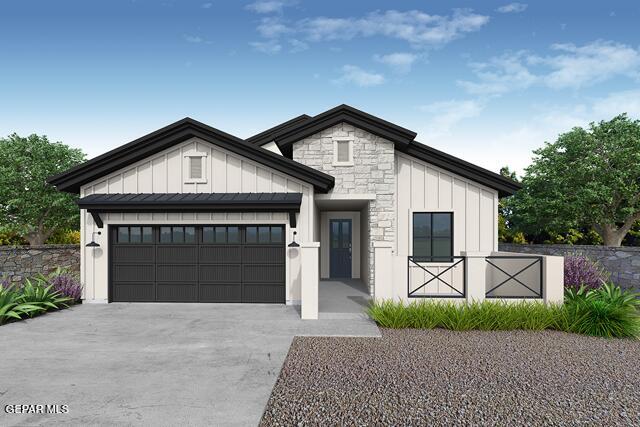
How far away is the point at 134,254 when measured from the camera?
10.5 meters

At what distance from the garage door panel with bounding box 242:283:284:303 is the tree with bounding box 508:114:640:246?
1606 cm

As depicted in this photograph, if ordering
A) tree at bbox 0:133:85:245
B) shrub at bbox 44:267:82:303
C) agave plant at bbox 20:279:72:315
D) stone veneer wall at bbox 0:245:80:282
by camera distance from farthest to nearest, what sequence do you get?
tree at bbox 0:133:85:245 → stone veneer wall at bbox 0:245:80:282 → shrub at bbox 44:267:82:303 → agave plant at bbox 20:279:72:315

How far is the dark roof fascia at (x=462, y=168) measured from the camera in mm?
11203

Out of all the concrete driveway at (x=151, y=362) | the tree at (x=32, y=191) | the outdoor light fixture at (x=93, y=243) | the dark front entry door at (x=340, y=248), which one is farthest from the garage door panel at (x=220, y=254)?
the tree at (x=32, y=191)

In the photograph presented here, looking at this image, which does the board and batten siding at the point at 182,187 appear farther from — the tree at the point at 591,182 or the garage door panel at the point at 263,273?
the tree at the point at 591,182

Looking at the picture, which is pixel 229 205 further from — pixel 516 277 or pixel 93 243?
pixel 516 277

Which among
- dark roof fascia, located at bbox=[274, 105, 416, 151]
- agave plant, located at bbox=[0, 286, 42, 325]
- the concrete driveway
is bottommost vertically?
the concrete driveway

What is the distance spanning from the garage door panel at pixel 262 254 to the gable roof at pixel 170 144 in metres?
2.17

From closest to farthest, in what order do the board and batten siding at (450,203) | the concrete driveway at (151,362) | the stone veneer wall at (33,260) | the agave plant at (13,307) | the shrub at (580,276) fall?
1. the concrete driveway at (151,362)
2. the agave plant at (13,307)
3. the shrub at (580,276)
4. the board and batten siding at (450,203)
5. the stone veneer wall at (33,260)

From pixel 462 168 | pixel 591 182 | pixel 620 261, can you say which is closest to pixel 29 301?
pixel 462 168

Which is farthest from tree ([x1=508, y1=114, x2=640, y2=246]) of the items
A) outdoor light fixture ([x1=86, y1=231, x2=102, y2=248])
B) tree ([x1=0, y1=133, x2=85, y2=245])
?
tree ([x1=0, y1=133, x2=85, y2=245])

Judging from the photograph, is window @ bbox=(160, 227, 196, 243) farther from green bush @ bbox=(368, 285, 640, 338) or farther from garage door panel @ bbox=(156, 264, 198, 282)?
green bush @ bbox=(368, 285, 640, 338)

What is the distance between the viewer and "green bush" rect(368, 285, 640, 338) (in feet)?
24.9

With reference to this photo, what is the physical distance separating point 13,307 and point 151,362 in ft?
17.8
